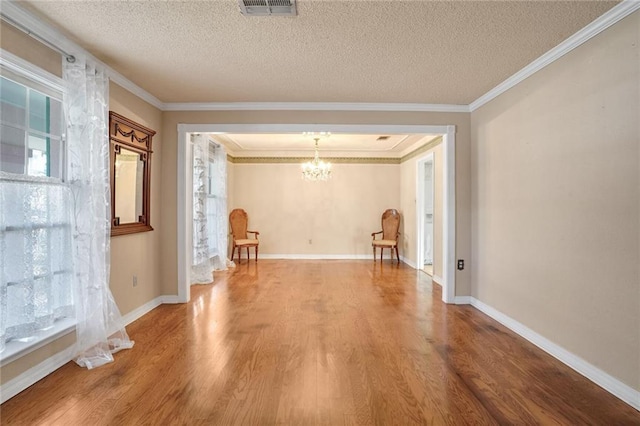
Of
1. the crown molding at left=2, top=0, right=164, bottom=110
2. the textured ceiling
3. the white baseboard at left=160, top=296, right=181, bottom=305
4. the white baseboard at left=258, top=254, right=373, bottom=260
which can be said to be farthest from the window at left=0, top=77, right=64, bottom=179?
the white baseboard at left=258, top=254, right=373, bottom=260

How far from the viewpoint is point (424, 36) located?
2.34 meters

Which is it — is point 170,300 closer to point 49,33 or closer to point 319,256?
point 49,33

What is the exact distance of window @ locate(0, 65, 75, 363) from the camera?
1.97 metres

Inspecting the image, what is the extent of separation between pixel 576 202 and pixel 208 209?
5048 mm

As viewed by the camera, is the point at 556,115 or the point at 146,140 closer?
the point at 556,115

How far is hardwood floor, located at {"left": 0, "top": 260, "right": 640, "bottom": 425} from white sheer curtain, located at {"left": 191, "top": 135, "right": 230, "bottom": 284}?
4.26 ft

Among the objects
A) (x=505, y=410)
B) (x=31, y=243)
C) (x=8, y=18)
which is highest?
(x=8, y=18)

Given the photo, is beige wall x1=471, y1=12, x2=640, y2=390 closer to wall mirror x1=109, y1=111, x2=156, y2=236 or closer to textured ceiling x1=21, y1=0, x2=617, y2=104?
textured ceiling x1=21, y1=0, x2=617, y2=104

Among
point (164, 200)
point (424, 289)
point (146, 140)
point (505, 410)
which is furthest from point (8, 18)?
point (424, 289)

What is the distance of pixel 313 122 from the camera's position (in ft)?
12.6

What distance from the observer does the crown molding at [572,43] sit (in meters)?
1.98

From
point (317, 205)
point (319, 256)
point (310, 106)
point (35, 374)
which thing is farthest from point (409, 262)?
point (35, 374)

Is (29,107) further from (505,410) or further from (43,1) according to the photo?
(505,410)

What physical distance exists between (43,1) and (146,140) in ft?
5.41
